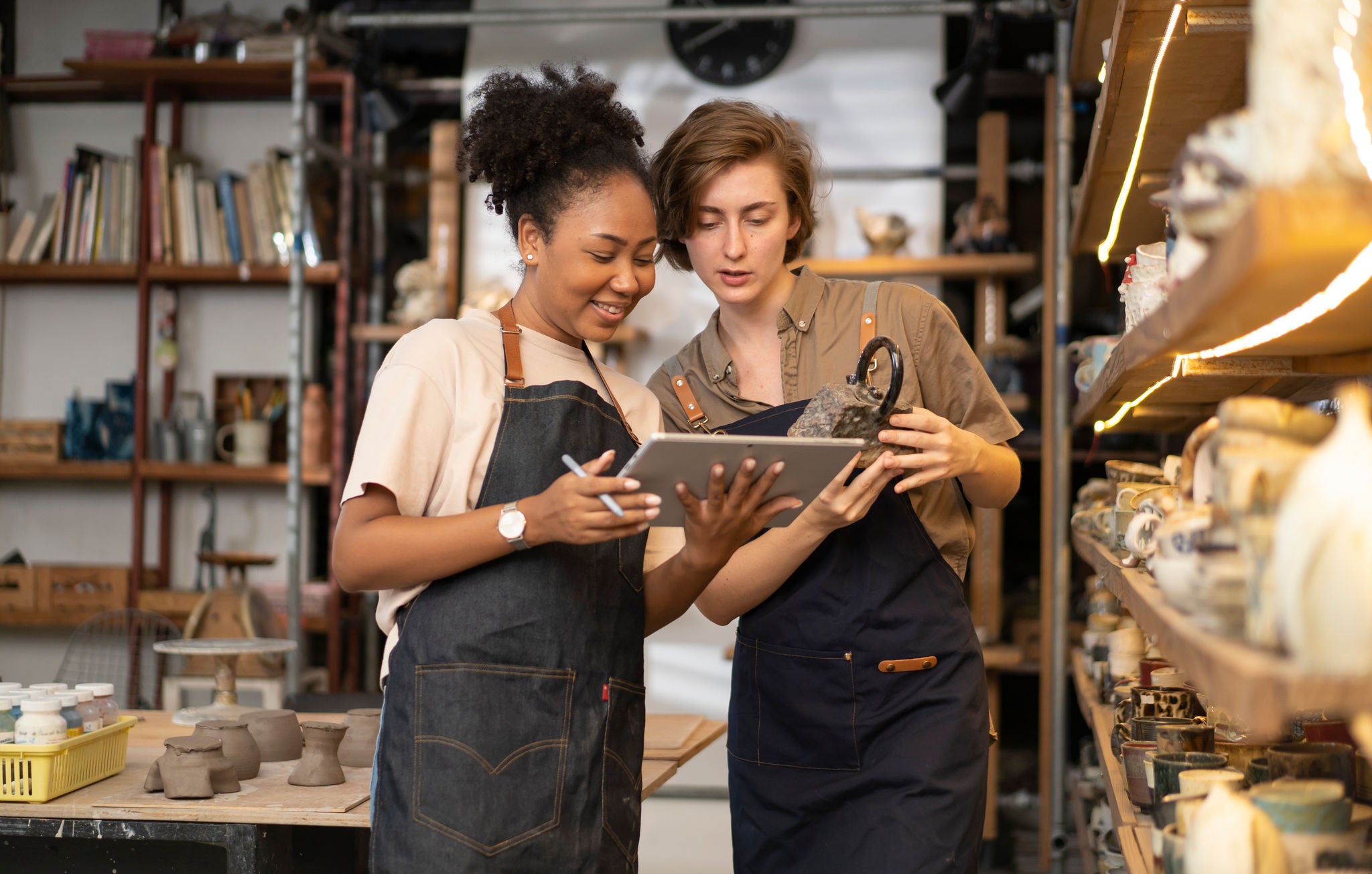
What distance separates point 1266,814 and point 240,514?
14.9ft

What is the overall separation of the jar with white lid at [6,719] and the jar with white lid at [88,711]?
0.10 metres

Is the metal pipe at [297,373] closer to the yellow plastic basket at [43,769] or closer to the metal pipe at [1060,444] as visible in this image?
the yellow plastic basket at [43,769]

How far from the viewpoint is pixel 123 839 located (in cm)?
229

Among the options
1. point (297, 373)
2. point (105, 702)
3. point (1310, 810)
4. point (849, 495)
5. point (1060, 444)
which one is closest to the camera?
point (1310, 810)

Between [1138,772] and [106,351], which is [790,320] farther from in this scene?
[106,351]

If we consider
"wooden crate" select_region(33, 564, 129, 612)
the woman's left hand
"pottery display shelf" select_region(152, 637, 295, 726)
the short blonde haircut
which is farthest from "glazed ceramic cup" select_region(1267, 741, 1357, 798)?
"wooden crate" select_region(33, 564, 129, 612)

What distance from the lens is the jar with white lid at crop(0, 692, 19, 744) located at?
214 centimetres

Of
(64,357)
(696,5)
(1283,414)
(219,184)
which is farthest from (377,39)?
(1283,414)

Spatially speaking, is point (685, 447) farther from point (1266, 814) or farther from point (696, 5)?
point (696, 5)

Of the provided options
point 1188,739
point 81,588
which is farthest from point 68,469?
point 1188,739

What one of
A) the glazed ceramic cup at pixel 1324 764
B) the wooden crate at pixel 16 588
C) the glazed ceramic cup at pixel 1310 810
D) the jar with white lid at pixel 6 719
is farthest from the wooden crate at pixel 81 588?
the glazed ceramic cup at pixel 1310 810

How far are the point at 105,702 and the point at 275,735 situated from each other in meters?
0.31

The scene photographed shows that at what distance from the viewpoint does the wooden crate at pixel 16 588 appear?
15.4 ft

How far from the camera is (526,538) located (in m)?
1.59
